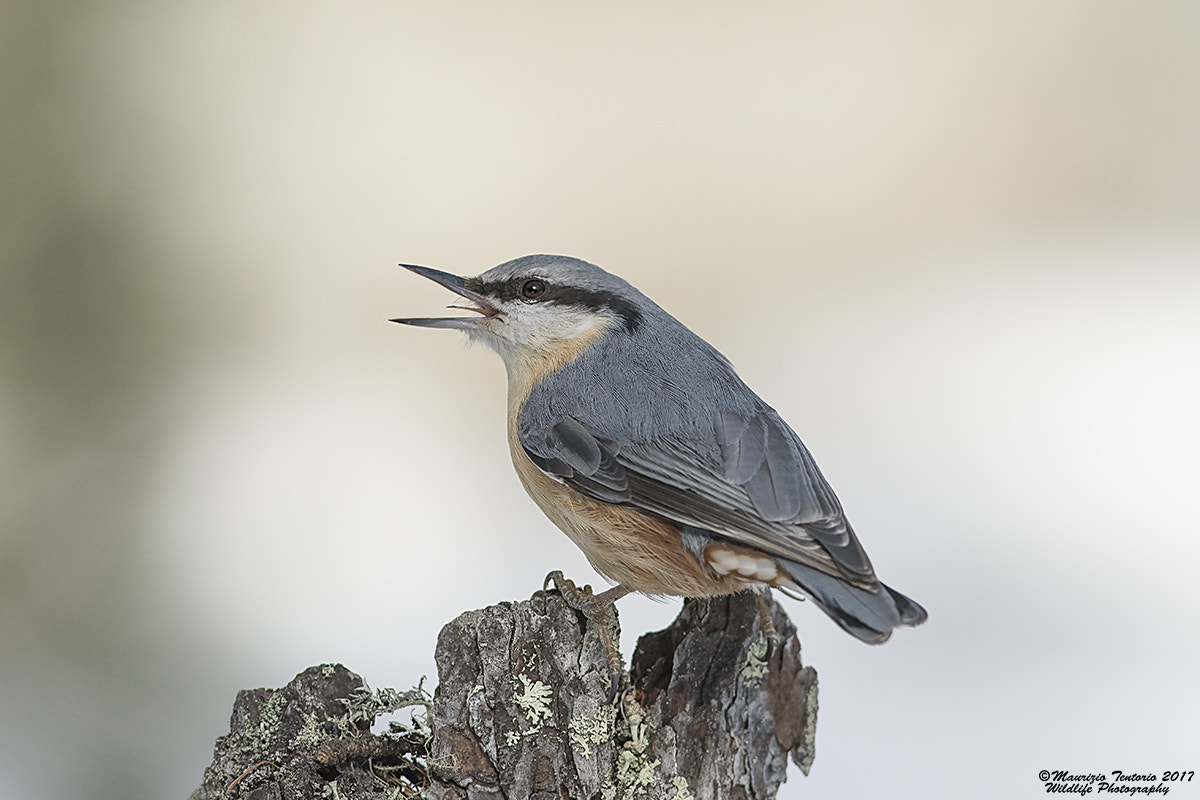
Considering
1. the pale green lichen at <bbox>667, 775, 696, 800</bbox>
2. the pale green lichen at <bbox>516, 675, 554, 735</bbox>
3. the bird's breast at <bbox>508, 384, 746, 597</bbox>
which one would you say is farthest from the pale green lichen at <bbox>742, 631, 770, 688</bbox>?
the pale green lichen at <bbox>516, 675, 554, 735</bbox>

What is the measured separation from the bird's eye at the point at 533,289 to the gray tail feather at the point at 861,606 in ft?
3.26

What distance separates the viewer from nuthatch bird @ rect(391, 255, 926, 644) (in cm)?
200

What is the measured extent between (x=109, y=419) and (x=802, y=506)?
9.61ft

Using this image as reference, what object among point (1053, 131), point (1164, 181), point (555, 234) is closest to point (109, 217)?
point (555, 234)

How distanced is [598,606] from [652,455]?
323 millimetres

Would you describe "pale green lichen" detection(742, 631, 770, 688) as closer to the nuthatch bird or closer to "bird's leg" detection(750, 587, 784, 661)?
"bird's leg" detection(750, 587, 784, 661)

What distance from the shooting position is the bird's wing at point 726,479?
200cm

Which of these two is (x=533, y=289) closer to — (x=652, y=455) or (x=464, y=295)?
(x=464, y=295)

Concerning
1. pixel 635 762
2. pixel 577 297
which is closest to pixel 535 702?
pixel 635 762

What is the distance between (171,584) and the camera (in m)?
3.93

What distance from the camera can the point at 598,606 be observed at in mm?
2100

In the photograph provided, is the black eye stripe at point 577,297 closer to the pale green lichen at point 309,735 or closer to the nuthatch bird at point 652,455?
the nuthatch bird at point 652,455

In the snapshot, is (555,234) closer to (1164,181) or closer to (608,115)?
(608,115)

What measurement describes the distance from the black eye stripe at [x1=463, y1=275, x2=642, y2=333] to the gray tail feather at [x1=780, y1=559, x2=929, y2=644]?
0.88m
